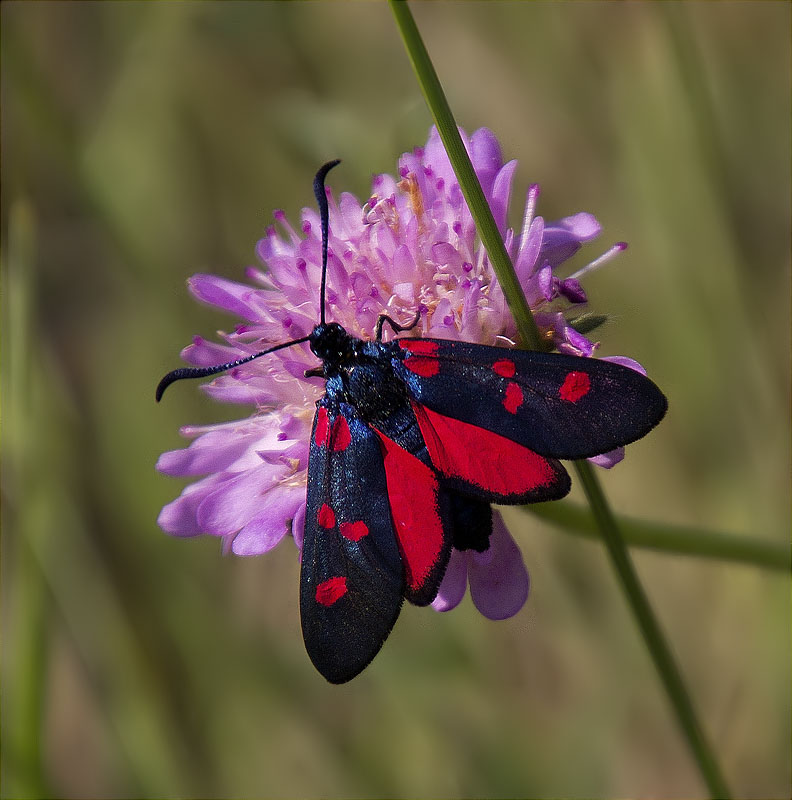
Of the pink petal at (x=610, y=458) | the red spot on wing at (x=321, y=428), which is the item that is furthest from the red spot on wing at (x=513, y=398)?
the red spot on wing at (x=321, y=428)

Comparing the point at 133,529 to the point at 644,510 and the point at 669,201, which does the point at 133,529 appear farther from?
the point at 669,201

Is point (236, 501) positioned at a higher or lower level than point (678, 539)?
higher

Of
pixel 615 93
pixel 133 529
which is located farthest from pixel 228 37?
pixel 133 529

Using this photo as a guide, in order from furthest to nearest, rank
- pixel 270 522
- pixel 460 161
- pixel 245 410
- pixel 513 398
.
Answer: pixel 245 410
pixel 270 522
pixel 513 398
pixel 460 161

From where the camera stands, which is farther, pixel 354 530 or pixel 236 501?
pixel 236 501

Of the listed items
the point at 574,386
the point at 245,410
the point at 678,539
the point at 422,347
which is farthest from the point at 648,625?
the point at 245,410

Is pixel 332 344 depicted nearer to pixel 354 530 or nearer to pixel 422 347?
pixel 422 347

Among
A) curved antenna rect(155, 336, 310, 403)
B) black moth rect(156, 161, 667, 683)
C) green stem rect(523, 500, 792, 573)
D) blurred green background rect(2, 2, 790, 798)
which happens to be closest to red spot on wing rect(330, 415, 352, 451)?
black moth rect(156, 161, 667, 683)
